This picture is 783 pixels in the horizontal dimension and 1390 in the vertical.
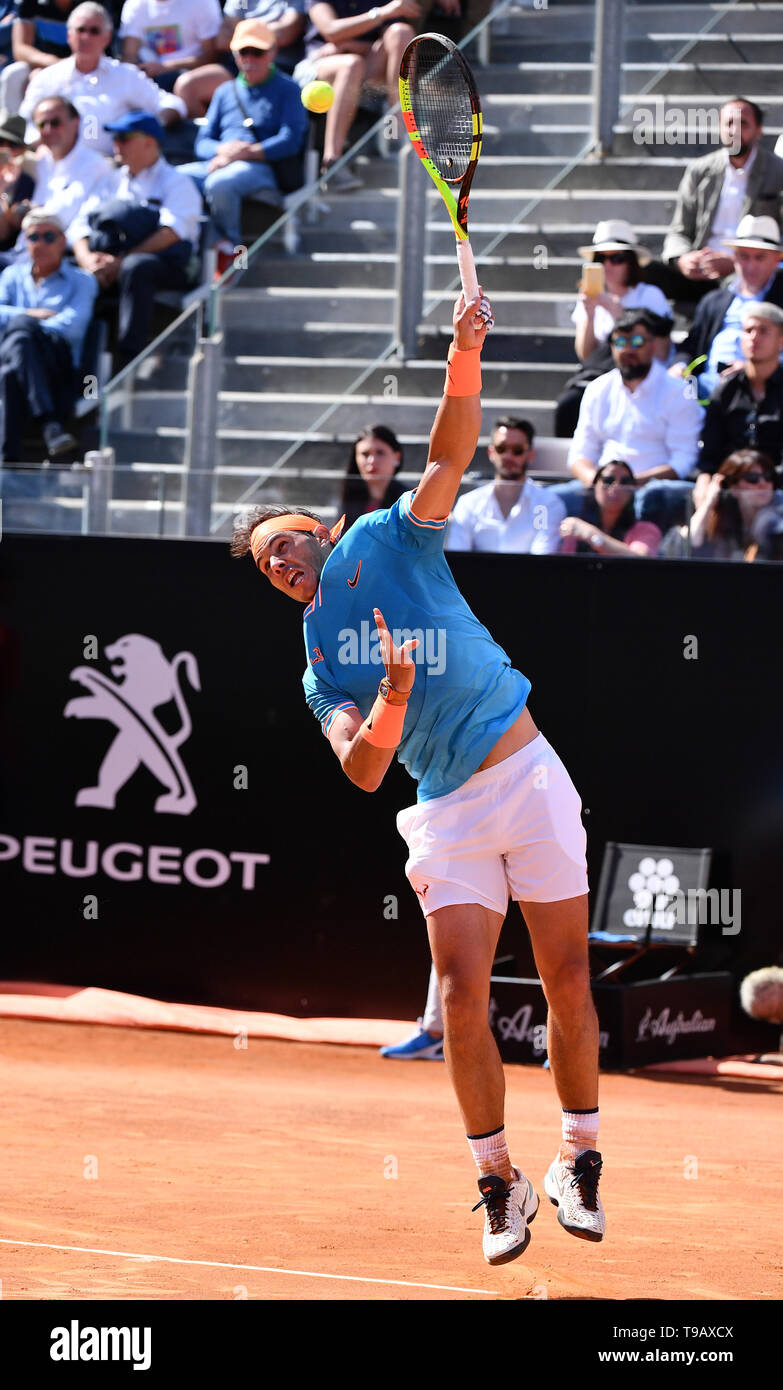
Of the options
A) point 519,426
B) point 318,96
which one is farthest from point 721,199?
point 318,96

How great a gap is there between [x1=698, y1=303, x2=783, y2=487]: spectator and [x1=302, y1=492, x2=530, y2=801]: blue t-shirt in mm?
4699

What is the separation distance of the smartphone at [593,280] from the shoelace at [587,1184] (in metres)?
6.74

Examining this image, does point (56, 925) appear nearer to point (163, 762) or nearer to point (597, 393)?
point (163, 762)

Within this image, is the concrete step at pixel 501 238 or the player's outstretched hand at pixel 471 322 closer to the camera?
the player's outstretched hand at pixel 471 322

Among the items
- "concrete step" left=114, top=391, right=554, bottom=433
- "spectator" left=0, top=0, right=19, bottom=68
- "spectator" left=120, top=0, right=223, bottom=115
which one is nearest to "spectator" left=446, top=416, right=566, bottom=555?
"concrete step" left=114, top=391, right=554, bottom=433

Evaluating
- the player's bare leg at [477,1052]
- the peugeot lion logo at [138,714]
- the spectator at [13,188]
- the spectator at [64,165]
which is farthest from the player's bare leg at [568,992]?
the spectator at [13,188]

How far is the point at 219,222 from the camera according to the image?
1248 cm

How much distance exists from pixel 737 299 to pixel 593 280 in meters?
0.88

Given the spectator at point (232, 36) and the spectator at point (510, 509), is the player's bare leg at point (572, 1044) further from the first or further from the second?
the spectator at point (232, 36)

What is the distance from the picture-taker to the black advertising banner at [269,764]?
9008mm

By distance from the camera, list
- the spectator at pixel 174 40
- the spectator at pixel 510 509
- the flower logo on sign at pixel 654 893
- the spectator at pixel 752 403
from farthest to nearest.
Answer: the spectator at pixel 174 40
the spectator at pixel 752 403
the spectator at pixel 510 509
the flower logo on sign at pixel 654 893

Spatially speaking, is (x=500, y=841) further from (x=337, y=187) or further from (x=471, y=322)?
(x=337, y=187)

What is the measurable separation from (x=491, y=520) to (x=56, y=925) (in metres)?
3.29

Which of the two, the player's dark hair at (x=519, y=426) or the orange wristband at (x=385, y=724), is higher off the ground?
the player's dark hair at (x=519, y=426)
